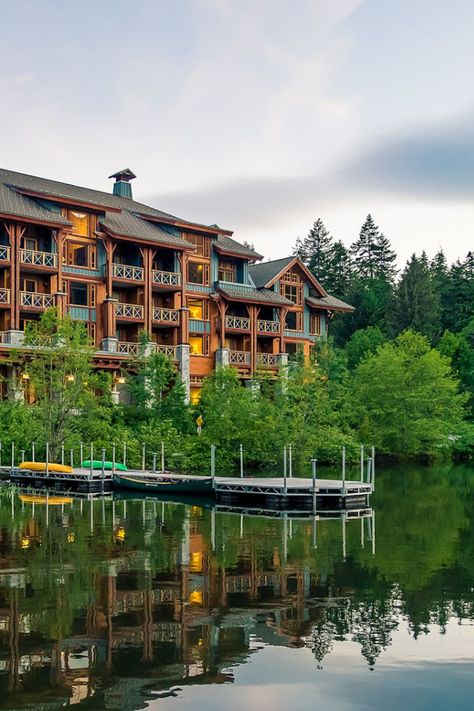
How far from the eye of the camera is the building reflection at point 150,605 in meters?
11.2

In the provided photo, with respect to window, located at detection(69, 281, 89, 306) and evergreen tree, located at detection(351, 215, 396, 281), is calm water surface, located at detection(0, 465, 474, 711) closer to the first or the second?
window, located at detection(69, 281, 89, 306)

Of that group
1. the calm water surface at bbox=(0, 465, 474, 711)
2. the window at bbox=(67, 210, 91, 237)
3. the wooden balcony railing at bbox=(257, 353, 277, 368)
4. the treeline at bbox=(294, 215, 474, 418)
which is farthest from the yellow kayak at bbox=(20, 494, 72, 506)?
the treeline at bbox=(294, 215, 474, 418)

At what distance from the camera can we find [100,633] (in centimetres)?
1310

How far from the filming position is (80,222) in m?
51.1

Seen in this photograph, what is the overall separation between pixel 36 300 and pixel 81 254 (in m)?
5.16

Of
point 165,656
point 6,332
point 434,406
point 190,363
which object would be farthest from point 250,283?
point 165,656

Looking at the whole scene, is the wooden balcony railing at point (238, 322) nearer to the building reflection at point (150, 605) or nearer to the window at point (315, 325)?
the window at point (315, 325)

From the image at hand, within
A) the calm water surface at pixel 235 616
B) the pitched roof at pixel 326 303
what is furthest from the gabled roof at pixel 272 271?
the calm water surface at pixel 235 616

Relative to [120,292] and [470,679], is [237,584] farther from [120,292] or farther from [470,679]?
[120,292]

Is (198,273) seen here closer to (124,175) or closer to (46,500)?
(124,175)

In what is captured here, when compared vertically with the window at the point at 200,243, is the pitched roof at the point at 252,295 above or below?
below

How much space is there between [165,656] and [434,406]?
51.1 meters

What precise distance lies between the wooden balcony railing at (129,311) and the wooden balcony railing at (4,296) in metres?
7.30

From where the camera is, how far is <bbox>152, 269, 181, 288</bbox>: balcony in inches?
2082
